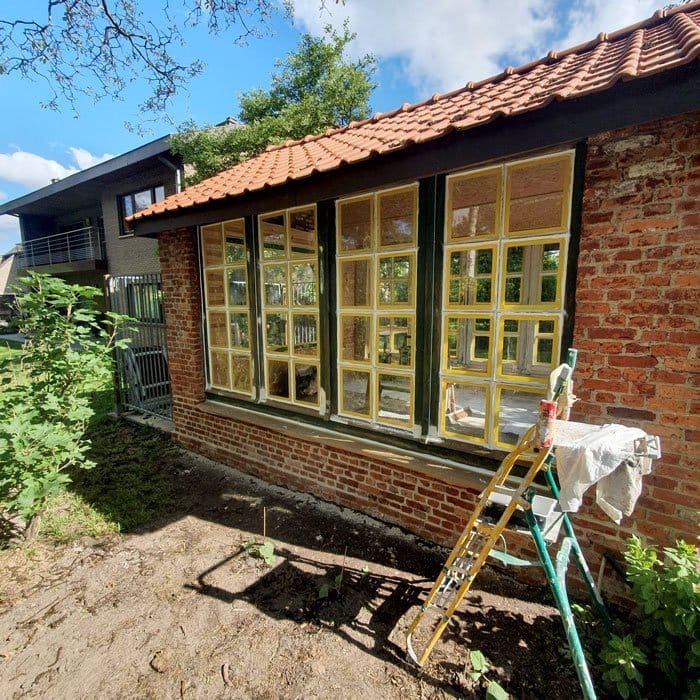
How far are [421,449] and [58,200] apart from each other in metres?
19.5

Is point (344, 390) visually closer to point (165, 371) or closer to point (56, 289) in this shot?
point (56, 289)

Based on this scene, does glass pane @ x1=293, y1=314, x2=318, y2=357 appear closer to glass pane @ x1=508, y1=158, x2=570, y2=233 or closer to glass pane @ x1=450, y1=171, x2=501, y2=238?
glass pane @ x1=450, y1=171, x2=501, y2=238

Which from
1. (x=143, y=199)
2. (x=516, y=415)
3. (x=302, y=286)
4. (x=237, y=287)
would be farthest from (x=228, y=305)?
(x=143, y=199)

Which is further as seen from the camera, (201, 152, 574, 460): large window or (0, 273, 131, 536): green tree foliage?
(0, 273, 131, 536): green tree foliage

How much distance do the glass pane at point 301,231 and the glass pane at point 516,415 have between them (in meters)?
2.35

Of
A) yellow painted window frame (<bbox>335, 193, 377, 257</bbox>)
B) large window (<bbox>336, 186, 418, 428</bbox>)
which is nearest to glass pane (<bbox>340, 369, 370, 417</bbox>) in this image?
large window (<bbox>336, 186, 418, 428</bbox>)

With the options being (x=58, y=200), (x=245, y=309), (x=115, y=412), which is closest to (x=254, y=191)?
(x=245, y=309)

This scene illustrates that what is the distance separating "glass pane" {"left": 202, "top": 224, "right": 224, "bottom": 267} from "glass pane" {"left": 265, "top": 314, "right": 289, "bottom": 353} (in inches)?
39.6

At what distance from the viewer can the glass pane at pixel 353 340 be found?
11.1 ft

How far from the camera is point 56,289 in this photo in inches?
114

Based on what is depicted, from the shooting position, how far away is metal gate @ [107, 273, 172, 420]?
18.5 ft

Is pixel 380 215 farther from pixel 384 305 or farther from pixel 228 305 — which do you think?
pixel 228 305

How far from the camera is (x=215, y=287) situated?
4.34 m

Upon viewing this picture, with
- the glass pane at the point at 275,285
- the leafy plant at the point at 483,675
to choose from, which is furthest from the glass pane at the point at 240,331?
the leafy plant at the point at 483,675
